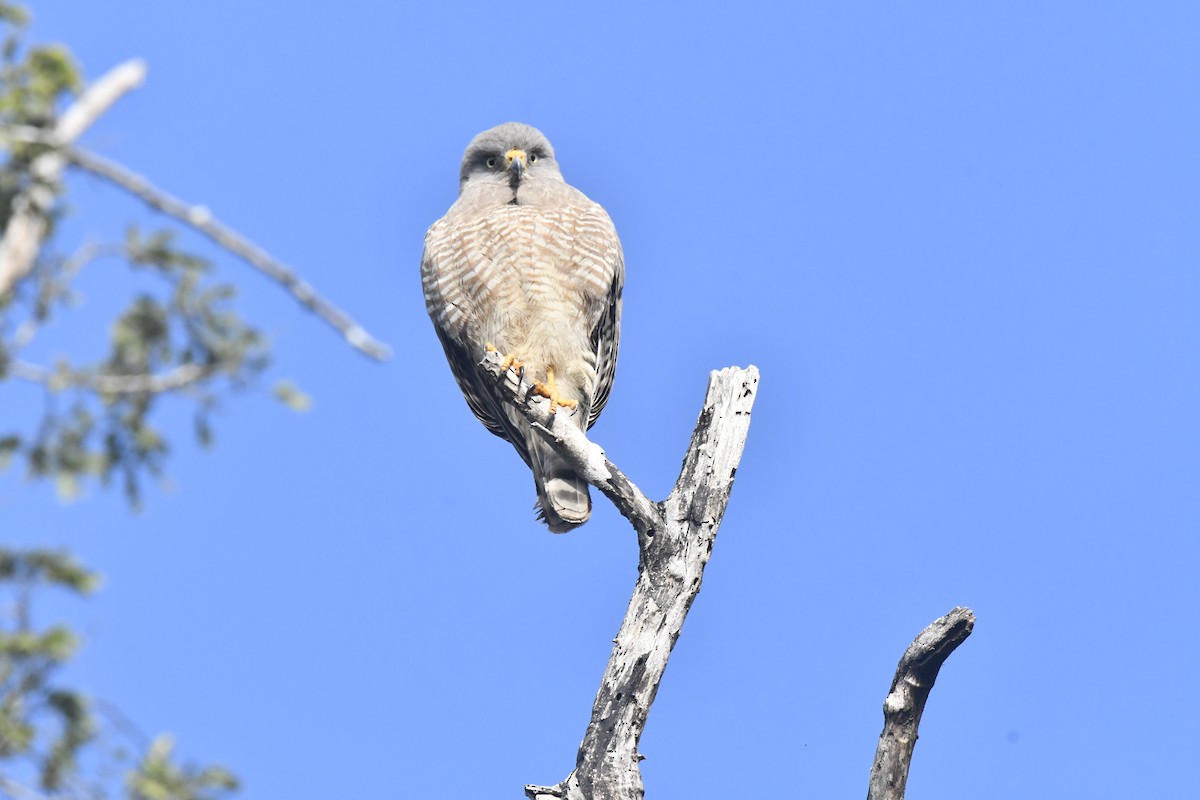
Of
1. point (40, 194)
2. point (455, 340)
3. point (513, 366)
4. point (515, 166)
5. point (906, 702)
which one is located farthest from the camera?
point (515, 166)

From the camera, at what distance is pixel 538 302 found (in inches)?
317

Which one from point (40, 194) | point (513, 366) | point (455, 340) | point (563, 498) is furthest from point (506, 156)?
point (40, 194)

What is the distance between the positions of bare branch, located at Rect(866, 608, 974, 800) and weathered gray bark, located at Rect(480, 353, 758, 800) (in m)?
1.13

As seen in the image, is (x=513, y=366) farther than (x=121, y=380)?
Yes

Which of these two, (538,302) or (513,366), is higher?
(538,302)

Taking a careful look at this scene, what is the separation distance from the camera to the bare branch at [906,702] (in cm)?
555

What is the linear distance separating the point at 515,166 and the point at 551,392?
1927 millimetres

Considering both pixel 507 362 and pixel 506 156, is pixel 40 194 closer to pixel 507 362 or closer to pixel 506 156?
pixel 507 362

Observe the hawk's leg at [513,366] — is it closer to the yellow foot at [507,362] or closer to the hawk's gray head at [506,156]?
the yellow foot at [507,362]

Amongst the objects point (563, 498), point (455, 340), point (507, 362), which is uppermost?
point (455, 340)

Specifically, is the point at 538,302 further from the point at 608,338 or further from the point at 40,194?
the point at 40,194

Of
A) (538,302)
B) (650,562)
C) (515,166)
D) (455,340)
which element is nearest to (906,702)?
(650,562)

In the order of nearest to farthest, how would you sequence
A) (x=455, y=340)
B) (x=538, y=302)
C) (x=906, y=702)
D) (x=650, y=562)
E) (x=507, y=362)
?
(x=906, y=702)
(x=650, y=562)
(x=507, y=362)
(x=538, y=302)
(x=455, y=340)

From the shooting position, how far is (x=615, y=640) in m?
6.41
